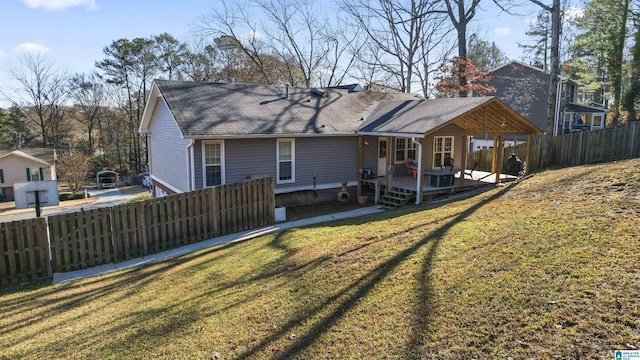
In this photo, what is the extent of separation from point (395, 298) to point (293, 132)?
34.0 ft

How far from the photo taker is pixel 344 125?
16.3m

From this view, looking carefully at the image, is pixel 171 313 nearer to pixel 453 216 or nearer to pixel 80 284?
pixel 80 284

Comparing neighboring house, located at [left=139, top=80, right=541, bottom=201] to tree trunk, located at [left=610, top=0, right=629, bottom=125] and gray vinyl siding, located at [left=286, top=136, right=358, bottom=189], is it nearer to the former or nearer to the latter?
gray vinyl siding, located at [left=286, top=136, right=358, bottom=189]

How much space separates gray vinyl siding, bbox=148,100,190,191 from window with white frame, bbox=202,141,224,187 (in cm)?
71

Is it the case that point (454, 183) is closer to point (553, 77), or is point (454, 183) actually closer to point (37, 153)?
point (553, 77)

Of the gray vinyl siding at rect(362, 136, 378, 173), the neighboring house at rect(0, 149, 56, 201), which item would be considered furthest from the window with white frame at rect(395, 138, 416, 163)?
the neighboring house at rect(0, 149, 56, 201)

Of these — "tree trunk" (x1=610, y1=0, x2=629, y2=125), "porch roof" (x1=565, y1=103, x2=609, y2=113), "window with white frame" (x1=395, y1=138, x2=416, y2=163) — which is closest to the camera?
"window with white frame" (x1=395, y1=138, x2=416, y2=163)

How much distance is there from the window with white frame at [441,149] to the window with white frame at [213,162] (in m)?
9.61

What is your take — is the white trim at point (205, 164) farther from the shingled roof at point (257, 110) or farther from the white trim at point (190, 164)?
the shingled roof at point (257, 110)

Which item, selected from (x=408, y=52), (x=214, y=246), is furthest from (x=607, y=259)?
(x=408, y=52)

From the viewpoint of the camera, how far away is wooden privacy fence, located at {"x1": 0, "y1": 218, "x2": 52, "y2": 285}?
26.6ft

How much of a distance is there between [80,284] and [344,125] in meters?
11.2

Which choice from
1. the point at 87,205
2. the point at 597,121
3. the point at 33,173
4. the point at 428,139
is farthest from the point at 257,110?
the point at 33,173

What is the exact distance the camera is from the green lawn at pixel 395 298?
154 inches
